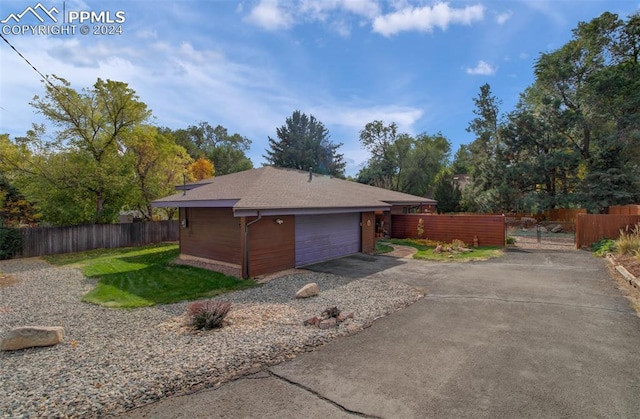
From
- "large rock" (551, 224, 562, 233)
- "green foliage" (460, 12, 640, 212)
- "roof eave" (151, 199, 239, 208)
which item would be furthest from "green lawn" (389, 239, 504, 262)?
"green foliage" (460, 12, 640, 212)

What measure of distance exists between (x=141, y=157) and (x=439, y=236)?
1751cm

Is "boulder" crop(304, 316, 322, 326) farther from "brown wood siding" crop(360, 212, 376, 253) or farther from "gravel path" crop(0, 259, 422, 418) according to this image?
"brown wood siding" crop(360, 212, 376, 253)

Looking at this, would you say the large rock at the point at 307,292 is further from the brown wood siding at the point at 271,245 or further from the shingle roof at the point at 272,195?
the shingle roof at the point at 272,195

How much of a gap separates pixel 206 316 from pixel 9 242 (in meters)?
13.4

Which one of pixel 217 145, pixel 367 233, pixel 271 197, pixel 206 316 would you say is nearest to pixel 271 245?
pixel 271 197

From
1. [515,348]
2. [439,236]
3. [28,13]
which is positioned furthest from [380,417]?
[439,236]

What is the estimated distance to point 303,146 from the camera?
112ft

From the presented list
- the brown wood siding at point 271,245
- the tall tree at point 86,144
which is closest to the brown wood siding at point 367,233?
the brown wood siding at point 271,245

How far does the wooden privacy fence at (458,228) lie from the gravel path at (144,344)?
9215 mm

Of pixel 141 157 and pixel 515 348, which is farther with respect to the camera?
pixel 141 157

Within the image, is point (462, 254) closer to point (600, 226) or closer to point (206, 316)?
point (600, 226)

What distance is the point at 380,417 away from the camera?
10.3 ft

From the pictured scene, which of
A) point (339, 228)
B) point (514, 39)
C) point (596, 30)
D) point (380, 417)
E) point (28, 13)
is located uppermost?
point (596, 30)

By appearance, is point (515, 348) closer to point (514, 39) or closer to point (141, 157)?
point (514, 39)
